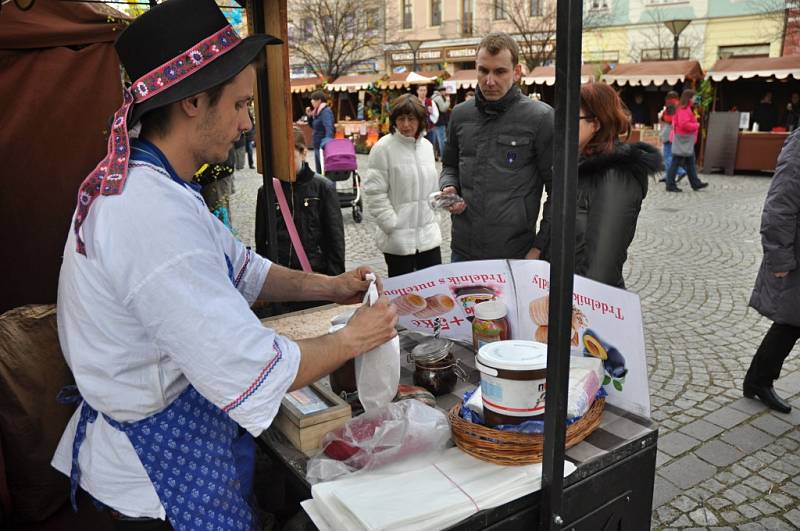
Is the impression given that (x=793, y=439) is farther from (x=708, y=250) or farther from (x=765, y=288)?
(x=708, y=250)

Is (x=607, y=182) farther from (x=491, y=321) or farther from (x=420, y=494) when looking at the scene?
(x=420, y=494)

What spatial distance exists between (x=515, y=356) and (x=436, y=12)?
120ft

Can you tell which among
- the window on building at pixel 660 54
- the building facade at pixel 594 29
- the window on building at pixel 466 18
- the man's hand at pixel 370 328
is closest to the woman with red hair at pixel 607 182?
the man's hand at pixel 370 328

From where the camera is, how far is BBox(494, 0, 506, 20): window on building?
1170 inches

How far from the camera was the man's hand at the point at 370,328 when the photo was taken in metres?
1.53

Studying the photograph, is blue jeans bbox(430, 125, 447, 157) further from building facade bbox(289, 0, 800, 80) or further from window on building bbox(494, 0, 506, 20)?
window on building bbox(494, 0, 506, 20)

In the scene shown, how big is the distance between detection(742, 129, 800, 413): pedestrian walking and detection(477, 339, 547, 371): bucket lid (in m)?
2.51

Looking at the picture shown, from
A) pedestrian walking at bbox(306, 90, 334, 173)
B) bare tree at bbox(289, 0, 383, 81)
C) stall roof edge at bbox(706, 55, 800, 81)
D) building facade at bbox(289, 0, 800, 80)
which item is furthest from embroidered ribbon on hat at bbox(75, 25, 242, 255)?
bare tree at bbox(289, 0, 383, 81)

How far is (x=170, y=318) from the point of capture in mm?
1254

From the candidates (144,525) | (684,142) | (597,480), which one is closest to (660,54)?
(684,142)

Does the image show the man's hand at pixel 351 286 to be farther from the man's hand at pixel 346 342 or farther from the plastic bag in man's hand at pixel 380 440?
the plastic bag in man's hand at pixel 380 440

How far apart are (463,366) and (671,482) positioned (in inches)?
65.4

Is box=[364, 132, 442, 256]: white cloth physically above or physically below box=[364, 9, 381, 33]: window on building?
below

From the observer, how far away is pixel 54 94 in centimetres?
231
